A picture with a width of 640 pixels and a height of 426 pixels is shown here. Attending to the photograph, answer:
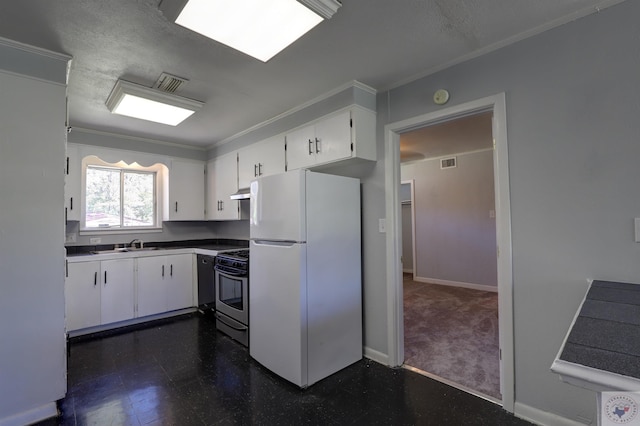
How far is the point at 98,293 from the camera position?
11.0 feet

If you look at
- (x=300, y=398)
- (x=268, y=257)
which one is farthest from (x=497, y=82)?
(x=300, y=398)

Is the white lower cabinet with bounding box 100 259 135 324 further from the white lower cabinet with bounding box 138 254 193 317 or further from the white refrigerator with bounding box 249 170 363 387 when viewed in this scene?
the white refrigerator with bounding box 249 170 363 387

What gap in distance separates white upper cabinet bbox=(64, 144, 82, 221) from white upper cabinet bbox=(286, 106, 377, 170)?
2.78 meters

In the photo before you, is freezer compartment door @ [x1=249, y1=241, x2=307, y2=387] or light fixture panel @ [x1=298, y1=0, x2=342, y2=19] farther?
freezer compartment door @ [x1=249, y1=241, x2=307, y2=387]

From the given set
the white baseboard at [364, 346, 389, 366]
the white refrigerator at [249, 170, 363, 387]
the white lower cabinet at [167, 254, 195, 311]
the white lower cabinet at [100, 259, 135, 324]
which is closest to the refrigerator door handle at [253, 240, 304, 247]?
the white refrigerator at [249, 170, 363, 387]

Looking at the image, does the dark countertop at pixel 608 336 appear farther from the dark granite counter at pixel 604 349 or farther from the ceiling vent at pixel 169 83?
the ceiling vent at pixel 169 83

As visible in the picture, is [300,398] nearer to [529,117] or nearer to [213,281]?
[213,281]

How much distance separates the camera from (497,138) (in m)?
1.98

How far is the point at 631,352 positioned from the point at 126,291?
4230mm

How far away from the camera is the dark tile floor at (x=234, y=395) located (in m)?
1.87

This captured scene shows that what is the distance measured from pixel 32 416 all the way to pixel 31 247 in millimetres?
1079

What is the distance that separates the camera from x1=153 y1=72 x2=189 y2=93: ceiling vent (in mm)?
2312

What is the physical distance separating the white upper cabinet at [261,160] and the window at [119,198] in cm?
163

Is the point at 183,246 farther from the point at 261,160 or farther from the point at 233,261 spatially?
the point at 261,160
